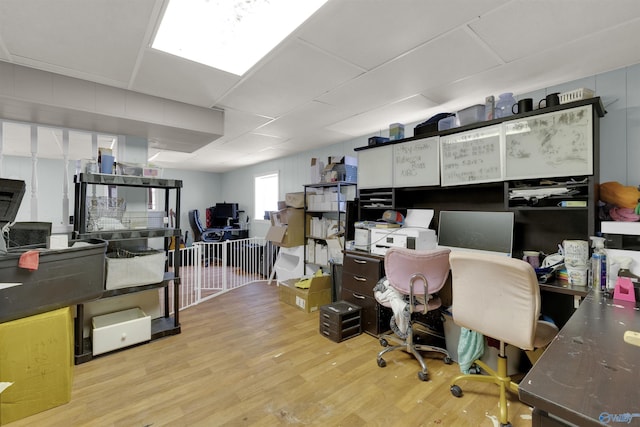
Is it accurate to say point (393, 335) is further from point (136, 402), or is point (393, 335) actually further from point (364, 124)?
point (364, 124)

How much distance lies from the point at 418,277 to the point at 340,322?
90 centimetres

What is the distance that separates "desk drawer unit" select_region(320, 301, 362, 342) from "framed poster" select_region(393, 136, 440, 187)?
136cm

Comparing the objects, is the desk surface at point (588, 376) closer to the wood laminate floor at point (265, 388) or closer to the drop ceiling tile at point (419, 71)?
the wood laminate floor at point (265, 388)

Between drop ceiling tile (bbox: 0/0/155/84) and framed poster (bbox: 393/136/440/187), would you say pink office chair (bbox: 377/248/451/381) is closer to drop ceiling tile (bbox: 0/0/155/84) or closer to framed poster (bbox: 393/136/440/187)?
framed poster (bbox: 393/136/440/187)

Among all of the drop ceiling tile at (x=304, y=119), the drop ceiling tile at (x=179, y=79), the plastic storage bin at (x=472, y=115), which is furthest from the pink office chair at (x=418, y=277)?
the drop ceiling tile at (x=179, y=79)

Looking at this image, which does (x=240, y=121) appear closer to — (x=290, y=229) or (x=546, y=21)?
(x=290, y=229)

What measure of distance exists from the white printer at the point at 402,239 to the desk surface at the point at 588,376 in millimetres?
1385

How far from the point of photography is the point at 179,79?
225 centimetres

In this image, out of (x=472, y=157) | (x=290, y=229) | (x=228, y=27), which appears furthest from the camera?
(x=290, y=229)

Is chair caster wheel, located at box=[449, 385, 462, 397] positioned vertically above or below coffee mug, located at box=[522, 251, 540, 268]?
below

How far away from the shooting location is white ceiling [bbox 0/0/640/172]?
1490 mm

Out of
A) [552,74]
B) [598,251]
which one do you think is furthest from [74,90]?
[598,251]

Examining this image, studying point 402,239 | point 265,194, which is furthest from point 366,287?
point 265,194

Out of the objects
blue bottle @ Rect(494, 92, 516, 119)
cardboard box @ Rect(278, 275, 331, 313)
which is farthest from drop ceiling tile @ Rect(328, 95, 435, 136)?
cardboard box @ Rect(278, 275, 331, 313)
